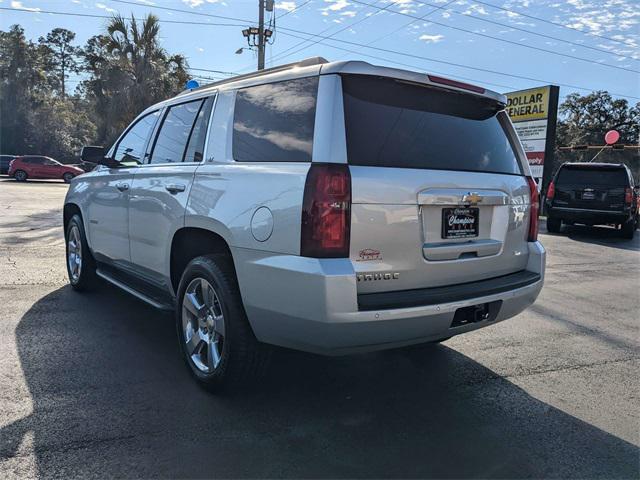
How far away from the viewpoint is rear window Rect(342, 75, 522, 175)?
287 cm

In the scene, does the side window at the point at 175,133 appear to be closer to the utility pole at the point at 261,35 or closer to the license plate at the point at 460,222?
the license plate at the point at 460,222

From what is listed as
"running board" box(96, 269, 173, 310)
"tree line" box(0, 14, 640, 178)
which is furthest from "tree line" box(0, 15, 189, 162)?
"running board" box(96, 269, 173, 310)

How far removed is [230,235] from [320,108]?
35.4 inches

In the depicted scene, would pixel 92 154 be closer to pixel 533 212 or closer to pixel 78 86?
pixel 533 212

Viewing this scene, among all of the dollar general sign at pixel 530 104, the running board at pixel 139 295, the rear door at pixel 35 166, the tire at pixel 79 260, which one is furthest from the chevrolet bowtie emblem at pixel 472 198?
the rear door at pixel 35 166

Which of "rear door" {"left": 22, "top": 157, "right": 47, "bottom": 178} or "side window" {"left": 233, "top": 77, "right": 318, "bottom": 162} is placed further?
"rear door" {"left": 22, "top": 157, "right": 47, "bottom": 178}

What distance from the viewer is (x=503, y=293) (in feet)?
10.7

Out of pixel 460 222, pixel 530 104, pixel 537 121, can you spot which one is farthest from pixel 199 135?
pixel 530 104

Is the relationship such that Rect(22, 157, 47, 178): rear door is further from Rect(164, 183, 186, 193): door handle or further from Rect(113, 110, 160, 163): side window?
Rect(164, 183, 186, 193): door handle

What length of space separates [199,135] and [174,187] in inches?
16.4

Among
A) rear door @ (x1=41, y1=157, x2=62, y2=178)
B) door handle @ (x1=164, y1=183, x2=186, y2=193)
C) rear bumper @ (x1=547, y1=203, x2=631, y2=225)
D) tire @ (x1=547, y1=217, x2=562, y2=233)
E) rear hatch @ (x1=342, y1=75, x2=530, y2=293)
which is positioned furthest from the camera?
rear door @ (x1=41, y1=157, x2=62, y2=178)

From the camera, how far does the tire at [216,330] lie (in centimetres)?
310

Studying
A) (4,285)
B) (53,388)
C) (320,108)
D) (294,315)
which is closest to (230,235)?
(294,315)

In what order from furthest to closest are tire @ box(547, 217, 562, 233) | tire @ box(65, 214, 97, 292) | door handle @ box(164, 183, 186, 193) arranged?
tire @ box(547, 217, 562, 233) < tire @ box(65, 214, 97, 292) < door handle @ box(164, 183, 186, 193)
